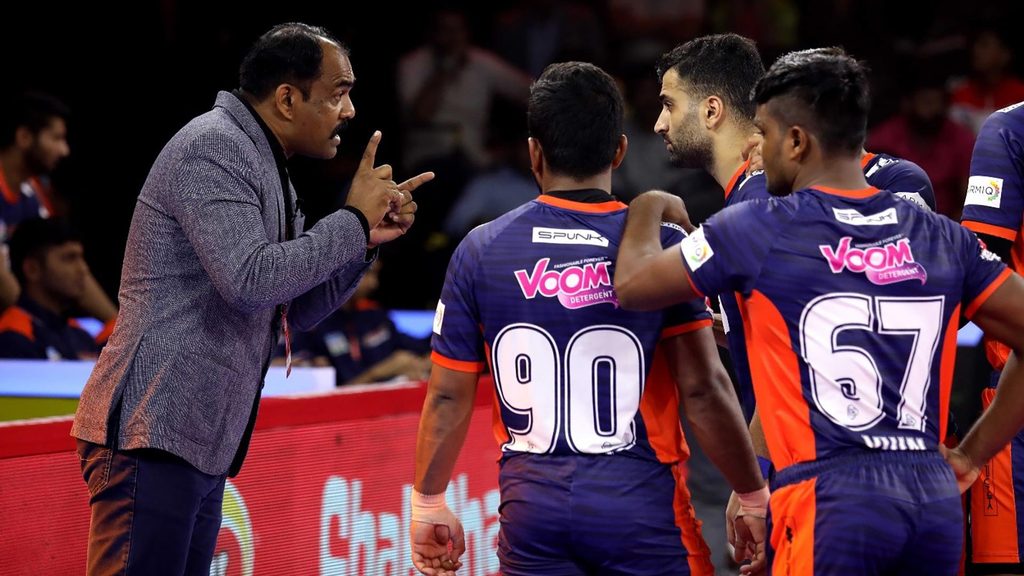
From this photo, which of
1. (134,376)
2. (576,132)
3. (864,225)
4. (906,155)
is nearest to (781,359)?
(864,225)

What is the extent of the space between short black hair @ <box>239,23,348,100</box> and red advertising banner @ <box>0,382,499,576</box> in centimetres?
145

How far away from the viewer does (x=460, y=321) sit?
3418 mm

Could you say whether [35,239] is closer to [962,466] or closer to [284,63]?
[284,63]

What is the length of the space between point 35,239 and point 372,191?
13.7 feet

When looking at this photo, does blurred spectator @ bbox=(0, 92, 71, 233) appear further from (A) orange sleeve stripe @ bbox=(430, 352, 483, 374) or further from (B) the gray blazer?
(A) orange sleeve stripe @ bbox=(430, 352, 483, 374)

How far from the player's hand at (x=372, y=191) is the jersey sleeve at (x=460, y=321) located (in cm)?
49

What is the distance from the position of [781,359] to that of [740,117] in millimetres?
1156

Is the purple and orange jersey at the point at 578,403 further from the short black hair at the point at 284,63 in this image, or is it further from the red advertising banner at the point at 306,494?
the red advertising banner at the point at 306,494

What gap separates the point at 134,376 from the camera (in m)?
3.56

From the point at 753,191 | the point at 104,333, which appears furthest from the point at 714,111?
the point at 104,333

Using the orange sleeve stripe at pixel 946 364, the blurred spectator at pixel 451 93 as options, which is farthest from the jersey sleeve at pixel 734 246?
the blurred spectator at pixel 451 93

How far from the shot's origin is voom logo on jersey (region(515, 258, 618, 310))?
3248mm

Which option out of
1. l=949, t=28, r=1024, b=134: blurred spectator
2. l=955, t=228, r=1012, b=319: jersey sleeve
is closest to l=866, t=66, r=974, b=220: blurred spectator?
l=949, t=28, r=1024, b=134: blurred spectator

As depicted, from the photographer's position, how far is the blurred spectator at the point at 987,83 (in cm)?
998
